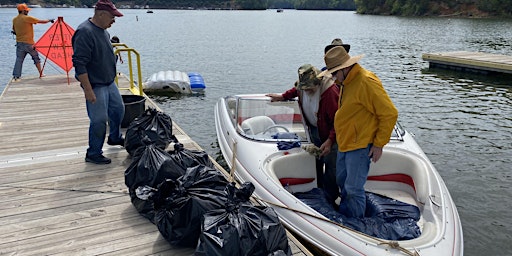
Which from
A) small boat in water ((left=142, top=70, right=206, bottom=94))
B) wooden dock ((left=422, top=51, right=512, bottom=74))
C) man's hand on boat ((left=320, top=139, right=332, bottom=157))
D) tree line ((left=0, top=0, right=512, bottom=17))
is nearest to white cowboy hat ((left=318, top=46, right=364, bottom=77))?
man's hand on boat ((left=320, top=139, right=332, bottom=157))

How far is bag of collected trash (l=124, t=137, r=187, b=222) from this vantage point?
12.7ft

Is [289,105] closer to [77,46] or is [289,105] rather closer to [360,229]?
[360,229]

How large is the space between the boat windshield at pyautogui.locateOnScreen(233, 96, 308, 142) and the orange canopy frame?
20.5 ft

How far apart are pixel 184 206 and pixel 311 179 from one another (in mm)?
2284

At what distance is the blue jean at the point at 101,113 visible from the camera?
4.78 m

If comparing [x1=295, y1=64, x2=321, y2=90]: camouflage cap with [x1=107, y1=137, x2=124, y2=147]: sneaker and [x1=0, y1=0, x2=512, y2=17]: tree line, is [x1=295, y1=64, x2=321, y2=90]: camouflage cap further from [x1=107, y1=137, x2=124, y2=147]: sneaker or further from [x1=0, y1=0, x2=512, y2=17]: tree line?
[x1=0, y1=0, x2=512, y2=17]: tree line

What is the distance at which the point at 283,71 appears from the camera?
816 inches

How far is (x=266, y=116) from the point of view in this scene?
6.54 metres

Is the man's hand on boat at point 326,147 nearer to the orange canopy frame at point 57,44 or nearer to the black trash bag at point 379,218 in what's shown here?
the black trash bag at point 379,218

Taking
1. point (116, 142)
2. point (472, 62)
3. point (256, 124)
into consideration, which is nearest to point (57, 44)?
point (116, 142)

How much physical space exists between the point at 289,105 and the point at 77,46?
3.42 meters

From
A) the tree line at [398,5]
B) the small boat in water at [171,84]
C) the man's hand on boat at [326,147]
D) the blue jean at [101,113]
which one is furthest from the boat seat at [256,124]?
the tree line at [398,5]

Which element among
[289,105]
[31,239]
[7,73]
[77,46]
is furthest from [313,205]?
[7,73]

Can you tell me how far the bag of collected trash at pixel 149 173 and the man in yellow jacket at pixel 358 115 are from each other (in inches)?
66.4
